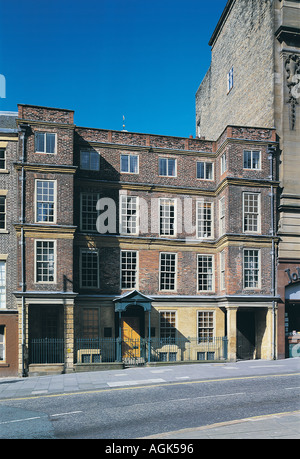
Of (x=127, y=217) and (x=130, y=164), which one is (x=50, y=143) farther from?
(x=127, y=217)

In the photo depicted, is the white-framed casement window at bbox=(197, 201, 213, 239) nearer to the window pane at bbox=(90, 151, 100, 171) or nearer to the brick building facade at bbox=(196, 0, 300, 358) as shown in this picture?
the brick building facade at bbox=(196, 0, 300, 358)

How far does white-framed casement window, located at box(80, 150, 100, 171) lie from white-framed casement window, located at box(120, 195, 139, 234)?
2712mm

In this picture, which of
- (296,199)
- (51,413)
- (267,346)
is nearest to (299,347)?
(267,346)

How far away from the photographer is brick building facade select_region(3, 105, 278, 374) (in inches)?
1159

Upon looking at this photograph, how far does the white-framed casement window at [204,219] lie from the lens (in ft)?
112

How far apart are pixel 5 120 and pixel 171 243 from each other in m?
13.8

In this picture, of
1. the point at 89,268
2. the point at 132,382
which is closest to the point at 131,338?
the point at 89,268

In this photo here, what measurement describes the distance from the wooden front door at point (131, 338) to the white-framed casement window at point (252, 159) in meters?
12.7

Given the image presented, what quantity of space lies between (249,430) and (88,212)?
2128cm

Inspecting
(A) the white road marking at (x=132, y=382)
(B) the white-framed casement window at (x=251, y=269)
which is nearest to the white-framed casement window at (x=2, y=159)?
(A) the white road marking at (x=132, y=382)

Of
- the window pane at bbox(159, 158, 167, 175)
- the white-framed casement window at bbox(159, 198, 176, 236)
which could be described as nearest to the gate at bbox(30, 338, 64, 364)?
the white-framed casement window at bbox(159, 198, 176, 236)

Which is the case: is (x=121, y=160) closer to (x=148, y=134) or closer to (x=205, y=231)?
(x=148, y=134)

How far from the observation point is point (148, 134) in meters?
33.9

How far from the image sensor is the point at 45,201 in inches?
1156
